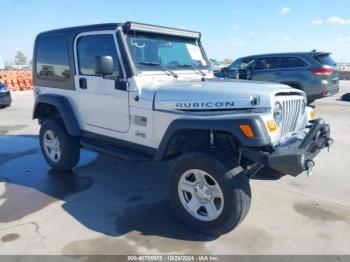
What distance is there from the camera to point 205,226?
333 cm

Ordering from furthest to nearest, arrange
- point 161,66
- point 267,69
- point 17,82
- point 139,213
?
Answer: point 17,82 → point 267,69 → point 161,66 → point 139,213

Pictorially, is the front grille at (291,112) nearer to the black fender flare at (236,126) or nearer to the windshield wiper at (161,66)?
the black fender flare at (236,126)

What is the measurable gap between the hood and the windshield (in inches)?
23.7

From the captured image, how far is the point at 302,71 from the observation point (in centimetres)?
1042

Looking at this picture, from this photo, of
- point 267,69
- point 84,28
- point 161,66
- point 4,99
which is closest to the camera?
point 161,66

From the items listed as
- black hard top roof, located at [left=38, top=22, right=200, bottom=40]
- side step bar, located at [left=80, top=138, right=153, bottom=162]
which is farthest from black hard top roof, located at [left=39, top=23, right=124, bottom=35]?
side step bar, located at [left=80, top=138, right=153, bottom=162]

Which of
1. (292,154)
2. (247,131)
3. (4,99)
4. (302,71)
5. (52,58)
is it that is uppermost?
(52,58)

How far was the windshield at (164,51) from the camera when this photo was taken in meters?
4.06

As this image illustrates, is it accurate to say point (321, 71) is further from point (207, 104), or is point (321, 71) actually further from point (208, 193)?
point (208, 193)

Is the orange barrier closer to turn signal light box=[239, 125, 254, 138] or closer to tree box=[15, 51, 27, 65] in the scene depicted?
turn signal light box=[239, 125, 254, 138]

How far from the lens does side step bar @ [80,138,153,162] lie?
4043mm

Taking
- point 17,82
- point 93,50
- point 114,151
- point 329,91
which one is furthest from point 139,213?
point 17,82

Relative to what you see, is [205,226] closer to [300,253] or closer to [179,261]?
[179,261]

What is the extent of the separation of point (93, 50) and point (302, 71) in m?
8.01
